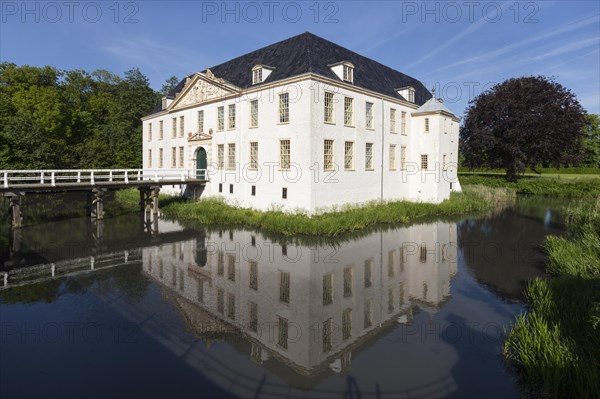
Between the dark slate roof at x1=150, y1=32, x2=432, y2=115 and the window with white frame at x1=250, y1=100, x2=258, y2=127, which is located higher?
the dark slate roof at x1=150, y1=32, x2=432, y2=115

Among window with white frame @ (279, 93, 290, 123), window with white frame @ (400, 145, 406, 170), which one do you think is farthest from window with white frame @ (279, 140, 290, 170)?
window with white frame @ (400, 145, 406, 170)

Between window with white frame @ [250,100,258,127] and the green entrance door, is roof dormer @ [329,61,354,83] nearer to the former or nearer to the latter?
window with white frame @ [250,100,258,127]

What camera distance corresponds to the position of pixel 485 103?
4366 centimetres

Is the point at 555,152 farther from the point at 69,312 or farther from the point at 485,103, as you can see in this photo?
the point at 69,312

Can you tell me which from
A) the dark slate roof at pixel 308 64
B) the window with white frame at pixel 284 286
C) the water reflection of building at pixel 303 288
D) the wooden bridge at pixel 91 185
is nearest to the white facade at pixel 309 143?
the dark slate roof at pixel 308 64

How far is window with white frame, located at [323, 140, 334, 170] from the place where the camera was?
21.6 meters

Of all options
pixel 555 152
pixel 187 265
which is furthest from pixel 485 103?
pixel 187 265

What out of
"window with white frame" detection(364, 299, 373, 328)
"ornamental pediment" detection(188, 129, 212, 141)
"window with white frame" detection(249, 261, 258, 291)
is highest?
"ornamental pediment" detection(188, 129, 212, 141)

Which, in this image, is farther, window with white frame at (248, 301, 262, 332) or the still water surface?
window with white frame at (248, 301, 262, 332)

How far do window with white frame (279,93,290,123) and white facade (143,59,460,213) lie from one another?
122 mm

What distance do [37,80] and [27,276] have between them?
41.1m

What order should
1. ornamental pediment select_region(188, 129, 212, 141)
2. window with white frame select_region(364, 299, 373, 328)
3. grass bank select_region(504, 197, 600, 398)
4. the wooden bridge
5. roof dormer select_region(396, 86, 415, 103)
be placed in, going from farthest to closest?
roof dormer select_region(396, 86, 415, 103), ornamental pediment select_region(188, 129, 212, 141), the wooden bridge, window with white frame select_region(364, 299, 373, 328), grass bank select_region(504, 197, 600, 398)

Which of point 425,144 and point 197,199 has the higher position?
point 425,144

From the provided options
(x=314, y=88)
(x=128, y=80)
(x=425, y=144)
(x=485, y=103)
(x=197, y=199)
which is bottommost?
(x=197, y=199)
